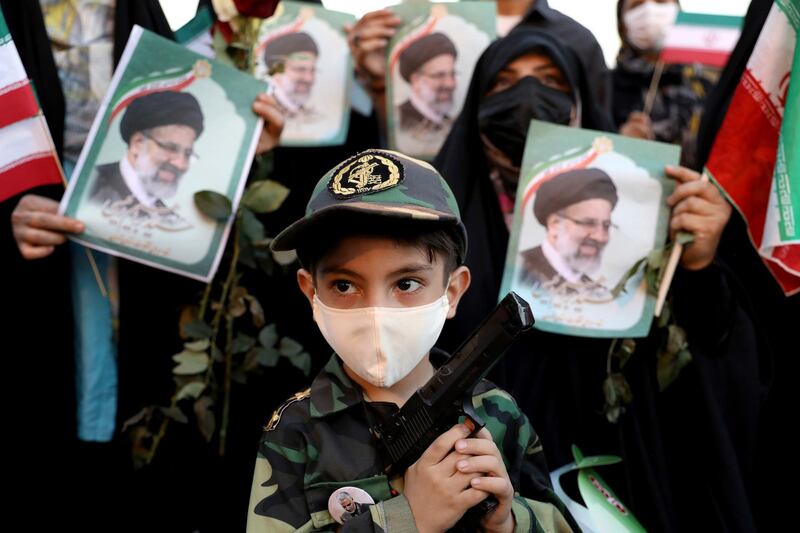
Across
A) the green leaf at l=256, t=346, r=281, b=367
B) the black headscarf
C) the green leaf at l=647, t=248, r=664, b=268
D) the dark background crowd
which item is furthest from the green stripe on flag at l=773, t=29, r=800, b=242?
the green leaf at l=256, t=346, r=281, b=367

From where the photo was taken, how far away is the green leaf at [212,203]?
2189 mm

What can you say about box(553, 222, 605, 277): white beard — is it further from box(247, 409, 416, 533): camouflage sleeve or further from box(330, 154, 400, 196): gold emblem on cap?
box(247, 409, 416, 533): camouflage sleeve

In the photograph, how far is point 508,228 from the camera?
2.49 m

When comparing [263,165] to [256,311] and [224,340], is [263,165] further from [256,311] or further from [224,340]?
[224,340]

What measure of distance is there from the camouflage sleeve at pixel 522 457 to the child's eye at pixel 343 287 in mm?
351

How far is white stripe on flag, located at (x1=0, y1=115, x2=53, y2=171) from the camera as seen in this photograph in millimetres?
2094

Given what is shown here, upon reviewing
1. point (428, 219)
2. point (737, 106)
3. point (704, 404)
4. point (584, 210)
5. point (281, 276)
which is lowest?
point (704, 404)

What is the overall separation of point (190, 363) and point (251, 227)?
410mm

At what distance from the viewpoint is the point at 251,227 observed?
234cm

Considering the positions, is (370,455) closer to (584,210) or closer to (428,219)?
(428,219)

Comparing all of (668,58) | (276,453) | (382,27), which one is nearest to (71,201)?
(276,453)

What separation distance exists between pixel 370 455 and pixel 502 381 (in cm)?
89

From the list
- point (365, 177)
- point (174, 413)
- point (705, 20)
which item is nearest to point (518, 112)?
point (365, 177)

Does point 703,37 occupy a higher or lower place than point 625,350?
higher
